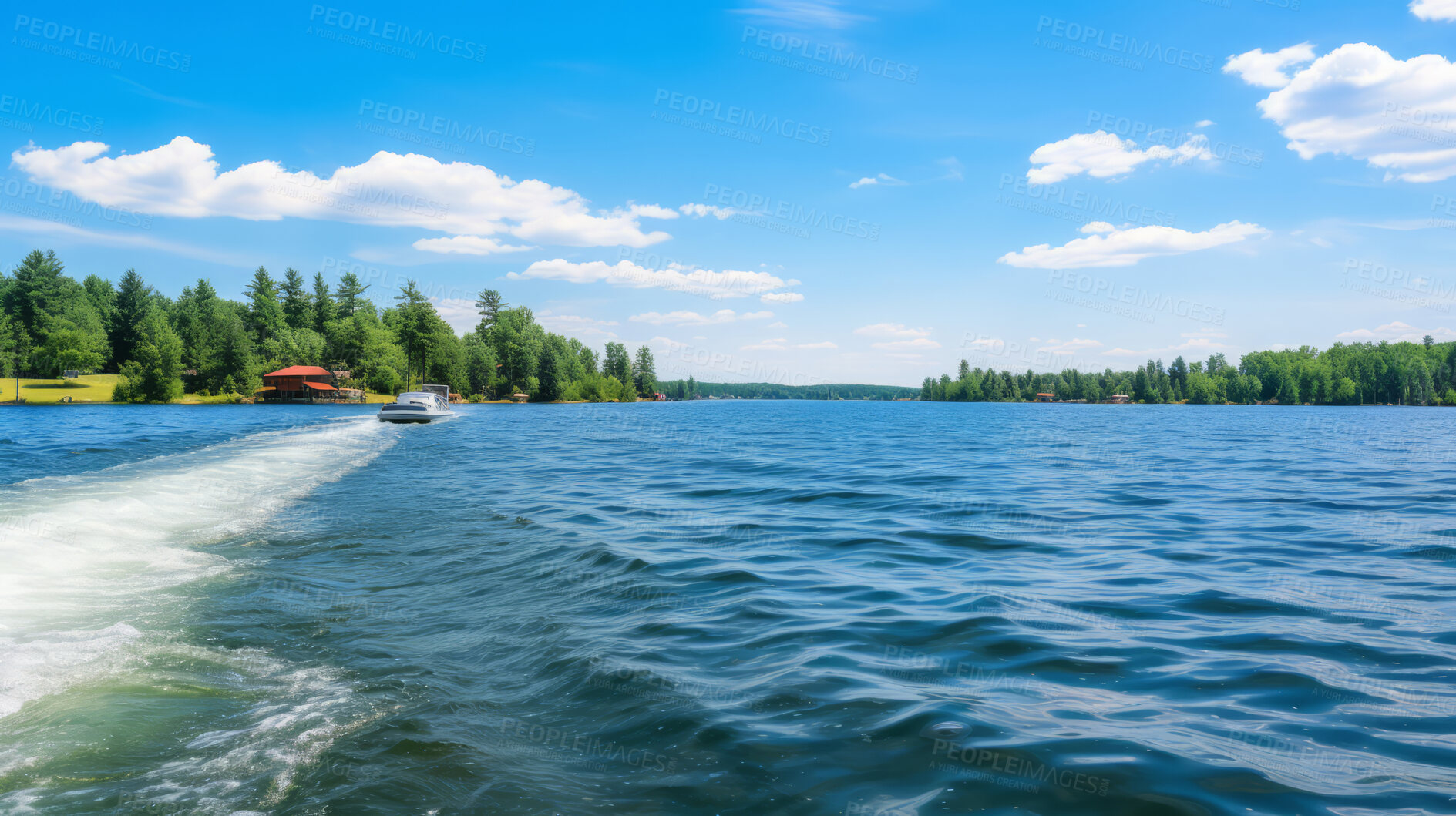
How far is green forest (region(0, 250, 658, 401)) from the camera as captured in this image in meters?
102

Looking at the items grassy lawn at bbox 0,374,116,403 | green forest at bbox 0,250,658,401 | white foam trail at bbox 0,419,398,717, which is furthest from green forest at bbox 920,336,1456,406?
grassy lawn at bbox 0,374,116,403

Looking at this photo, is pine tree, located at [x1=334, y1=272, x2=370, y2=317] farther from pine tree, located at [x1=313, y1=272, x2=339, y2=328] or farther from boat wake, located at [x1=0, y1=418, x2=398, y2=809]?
boat wake, located at [x1=0, y1=418, x2=398, y2=809]

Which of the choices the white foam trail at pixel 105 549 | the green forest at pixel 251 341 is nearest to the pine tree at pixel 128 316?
the green forest at pixel 251 341

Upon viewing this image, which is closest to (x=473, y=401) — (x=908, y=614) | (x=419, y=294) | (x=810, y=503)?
(x=419, y=294)

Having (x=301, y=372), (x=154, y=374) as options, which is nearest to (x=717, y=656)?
(x=301, y=372)

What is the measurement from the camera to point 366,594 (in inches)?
342

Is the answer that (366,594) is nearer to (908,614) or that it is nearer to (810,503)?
(908,614)

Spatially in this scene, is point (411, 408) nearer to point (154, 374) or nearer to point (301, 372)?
point (301, 372)

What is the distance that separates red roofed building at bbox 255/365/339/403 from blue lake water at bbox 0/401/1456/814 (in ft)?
324

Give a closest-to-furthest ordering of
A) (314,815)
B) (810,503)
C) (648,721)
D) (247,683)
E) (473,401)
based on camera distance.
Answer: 1. (314,815)
2. (648,721)
3. (247,683)
4. (810,503)
5. (473,401)

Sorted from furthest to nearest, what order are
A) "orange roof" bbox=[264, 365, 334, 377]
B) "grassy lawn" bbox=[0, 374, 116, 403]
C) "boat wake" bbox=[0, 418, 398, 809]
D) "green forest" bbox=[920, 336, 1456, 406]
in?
"green forest" bbox=[920, 336, 1456, 406] < "orange roof" bbox=[264, 365, 334, 377] < "grassy lawn" bbox=[0, 374, 116, 403] < "boat wake" bbox=[0, 418, 398, 809]

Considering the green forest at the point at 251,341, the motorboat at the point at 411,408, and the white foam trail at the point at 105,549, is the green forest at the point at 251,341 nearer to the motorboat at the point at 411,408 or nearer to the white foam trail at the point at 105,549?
the motorboat at the point at 411,408

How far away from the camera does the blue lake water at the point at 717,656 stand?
4230 mm

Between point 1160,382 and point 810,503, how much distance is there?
214 m
